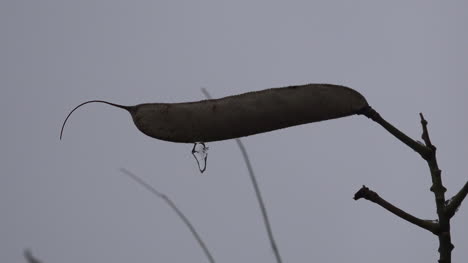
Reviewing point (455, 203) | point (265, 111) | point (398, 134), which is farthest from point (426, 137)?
point (265, 111)

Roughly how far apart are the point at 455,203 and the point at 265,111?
1.78ft

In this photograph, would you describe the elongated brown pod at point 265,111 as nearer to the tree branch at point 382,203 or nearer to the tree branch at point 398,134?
the tree branch at point 398,134

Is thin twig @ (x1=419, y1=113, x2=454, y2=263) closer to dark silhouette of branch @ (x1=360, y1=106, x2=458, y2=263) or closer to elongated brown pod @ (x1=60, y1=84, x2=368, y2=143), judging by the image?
dark silhouette of branch @ (x1=360, y1=106, x2=458, y2=263)

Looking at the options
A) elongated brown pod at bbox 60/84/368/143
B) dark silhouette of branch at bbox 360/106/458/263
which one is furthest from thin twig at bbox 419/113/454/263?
elongated brown pod at bbox 60/84/368/143

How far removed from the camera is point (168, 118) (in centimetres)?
163

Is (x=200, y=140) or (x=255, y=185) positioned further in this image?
(x=200, y=140)

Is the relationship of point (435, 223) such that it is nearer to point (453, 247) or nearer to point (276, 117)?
point (453, 247)

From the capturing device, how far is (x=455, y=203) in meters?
1.29

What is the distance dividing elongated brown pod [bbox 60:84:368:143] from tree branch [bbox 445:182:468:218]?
13.6 inches

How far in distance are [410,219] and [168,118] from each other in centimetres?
72

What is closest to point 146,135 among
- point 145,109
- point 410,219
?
point 145,109

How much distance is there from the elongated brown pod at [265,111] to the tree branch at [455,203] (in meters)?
0.35

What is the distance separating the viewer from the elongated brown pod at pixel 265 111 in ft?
5.09

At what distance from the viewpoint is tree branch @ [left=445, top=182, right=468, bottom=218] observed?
1286 mm
